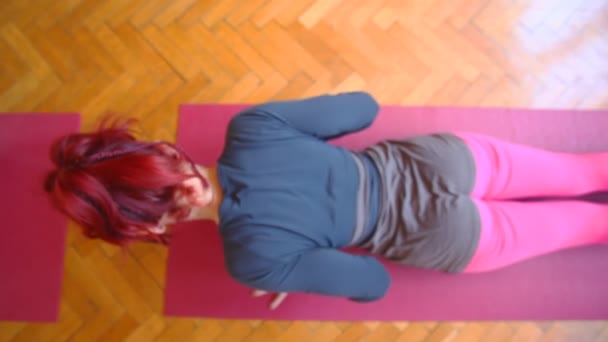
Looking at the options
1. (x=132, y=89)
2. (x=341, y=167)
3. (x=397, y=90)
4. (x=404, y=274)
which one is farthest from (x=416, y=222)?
(x=132, y=89)

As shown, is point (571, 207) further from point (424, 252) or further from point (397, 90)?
point (397, 90)

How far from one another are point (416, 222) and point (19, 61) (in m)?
1.77

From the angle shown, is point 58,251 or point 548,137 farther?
point 58,251

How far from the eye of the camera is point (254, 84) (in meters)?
1.62

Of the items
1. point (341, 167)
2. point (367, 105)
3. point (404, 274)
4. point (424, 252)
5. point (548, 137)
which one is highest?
point (367, 105)

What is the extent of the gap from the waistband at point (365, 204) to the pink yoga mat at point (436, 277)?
0.35 meters

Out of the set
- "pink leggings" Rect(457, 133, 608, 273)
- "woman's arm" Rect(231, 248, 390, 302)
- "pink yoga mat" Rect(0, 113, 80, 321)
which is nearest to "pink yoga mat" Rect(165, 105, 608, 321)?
"pink leggings" Rect(457, 133, 608, 273)

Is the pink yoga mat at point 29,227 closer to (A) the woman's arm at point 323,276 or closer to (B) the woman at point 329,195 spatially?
(B) the woman at point 329,195

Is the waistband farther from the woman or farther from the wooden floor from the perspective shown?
the wooden floor

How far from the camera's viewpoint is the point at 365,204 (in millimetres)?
1034

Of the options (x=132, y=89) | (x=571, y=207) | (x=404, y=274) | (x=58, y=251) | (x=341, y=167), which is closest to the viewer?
(x=341, y=167)

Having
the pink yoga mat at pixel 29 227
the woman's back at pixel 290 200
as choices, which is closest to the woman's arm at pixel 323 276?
the woman's back at pixel 290 200

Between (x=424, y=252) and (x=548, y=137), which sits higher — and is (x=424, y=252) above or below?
below

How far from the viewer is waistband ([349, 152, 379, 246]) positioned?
3.38ft
